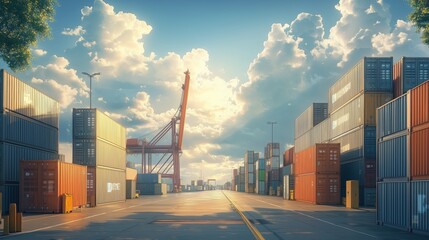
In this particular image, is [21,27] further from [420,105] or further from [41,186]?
[420,105]

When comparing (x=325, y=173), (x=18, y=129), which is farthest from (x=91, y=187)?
(x=325, y=173)

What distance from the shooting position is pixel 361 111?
48.1 meters

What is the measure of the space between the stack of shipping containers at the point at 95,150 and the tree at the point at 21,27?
22678 mm

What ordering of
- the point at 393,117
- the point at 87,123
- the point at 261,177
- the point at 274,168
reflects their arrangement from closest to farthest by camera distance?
the point at 393,117, the point at 87,123, the point at 274,168, the point at 261,177

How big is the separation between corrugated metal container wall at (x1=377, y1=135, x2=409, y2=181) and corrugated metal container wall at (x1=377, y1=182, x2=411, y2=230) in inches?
22.0

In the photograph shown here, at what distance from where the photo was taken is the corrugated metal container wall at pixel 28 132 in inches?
1381

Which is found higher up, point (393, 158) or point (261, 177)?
point (393, 158)

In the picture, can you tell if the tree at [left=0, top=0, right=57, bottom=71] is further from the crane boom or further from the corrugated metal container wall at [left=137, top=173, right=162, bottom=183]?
the crane boom

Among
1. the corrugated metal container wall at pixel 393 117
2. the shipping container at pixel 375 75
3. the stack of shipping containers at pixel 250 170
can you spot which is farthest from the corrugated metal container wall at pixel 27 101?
the stack of shipping containers at pixel 250 170

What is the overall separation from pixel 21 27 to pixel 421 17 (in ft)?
Answer: 75.1

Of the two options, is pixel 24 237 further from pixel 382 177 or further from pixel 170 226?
pixel 382 177

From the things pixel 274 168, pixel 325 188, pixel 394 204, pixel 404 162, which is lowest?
pixel 274 168

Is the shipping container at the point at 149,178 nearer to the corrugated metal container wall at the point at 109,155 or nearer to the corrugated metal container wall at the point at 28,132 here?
the corrugated metal container wall at the point at 109,155

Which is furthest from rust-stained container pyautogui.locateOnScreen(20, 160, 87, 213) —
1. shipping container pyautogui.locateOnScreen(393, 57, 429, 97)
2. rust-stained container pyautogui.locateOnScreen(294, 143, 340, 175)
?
shipping container pyautogui.locateOnScreen(393, 57, 429, 97)
